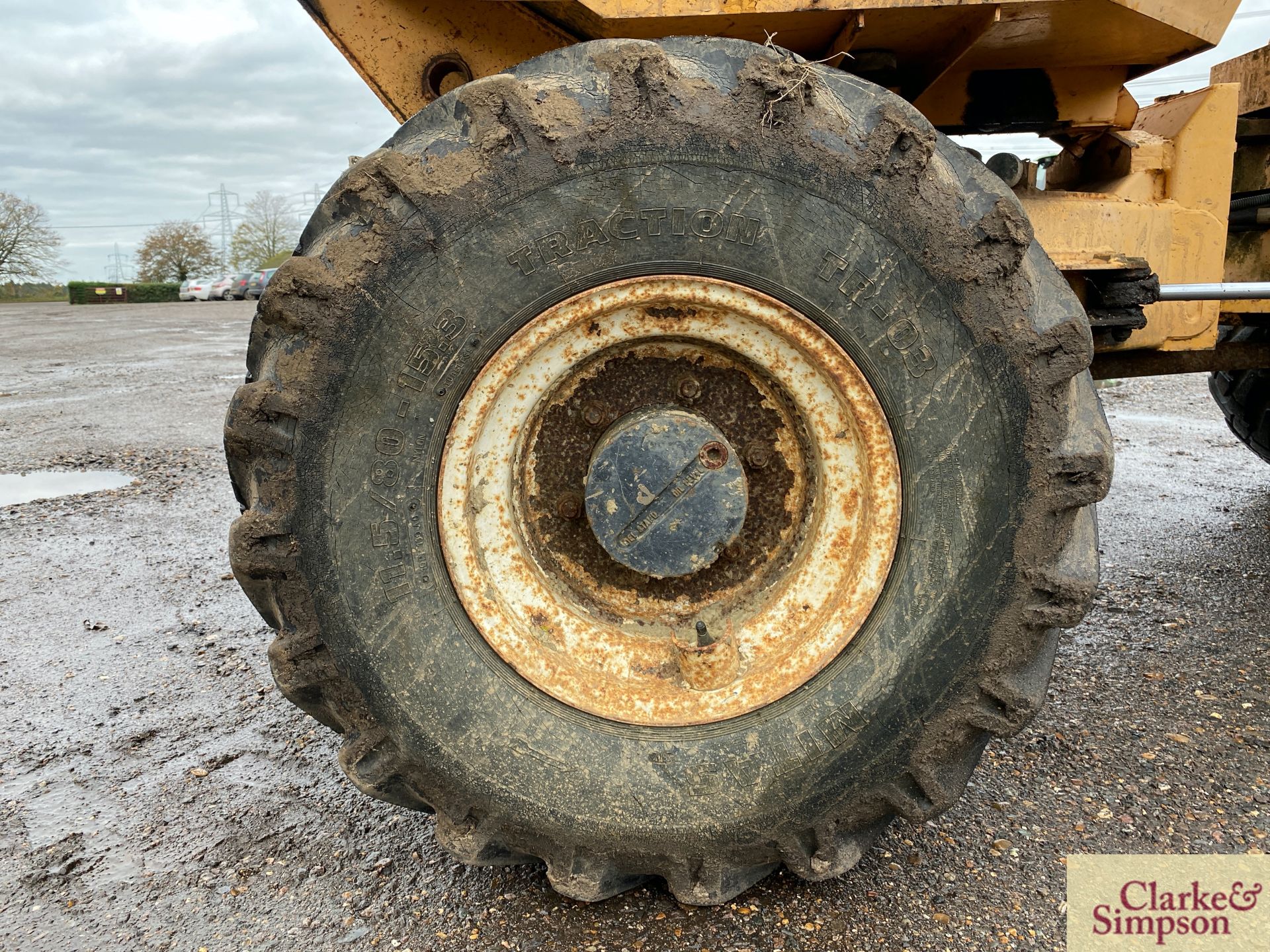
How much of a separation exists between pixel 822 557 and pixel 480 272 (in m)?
0.91

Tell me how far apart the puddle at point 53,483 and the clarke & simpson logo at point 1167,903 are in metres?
5.70

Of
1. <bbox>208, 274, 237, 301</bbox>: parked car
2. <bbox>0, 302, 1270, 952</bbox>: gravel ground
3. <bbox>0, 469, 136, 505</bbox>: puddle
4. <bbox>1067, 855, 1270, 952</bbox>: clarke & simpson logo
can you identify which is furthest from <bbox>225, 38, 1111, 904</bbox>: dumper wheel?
<bbox>208, 274, 237, 301</bbox>: parked car

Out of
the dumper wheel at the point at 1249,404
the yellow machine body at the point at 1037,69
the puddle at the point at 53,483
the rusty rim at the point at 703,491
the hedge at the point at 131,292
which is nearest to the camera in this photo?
the rusty rim at the point at 703,491

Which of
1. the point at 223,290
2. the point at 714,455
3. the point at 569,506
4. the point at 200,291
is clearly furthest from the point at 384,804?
the point at 200,291

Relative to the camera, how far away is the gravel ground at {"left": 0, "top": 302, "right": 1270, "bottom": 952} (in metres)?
1.86

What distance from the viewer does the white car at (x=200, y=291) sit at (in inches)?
1578

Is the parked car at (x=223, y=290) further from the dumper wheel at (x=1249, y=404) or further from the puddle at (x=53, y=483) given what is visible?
the dumper wheel at (x=1249, y=404)

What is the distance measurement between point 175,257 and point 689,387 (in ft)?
178

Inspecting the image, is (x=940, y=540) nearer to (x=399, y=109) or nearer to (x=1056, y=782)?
(x=1056, y=782)

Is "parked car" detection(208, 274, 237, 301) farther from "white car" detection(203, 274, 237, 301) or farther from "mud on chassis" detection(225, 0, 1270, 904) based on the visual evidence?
"mud on chassis" detection(225, 0, 1270, 904)

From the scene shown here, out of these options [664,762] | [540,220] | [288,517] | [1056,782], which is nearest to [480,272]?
[540,220]

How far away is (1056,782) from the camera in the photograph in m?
2.33

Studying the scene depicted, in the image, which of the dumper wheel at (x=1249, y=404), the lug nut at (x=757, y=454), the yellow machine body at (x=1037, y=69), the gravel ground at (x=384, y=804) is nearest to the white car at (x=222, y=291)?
→ the gravel ground at (x=384, y=804)

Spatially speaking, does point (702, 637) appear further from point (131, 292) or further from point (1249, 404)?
point (131, 292)
